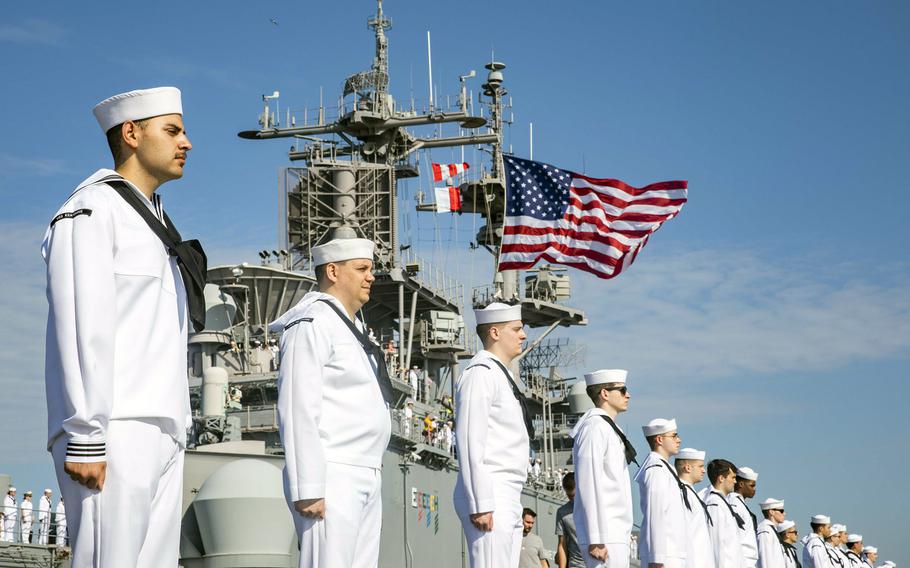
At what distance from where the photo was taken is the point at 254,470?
16891mm

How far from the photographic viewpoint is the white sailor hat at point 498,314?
7.80m

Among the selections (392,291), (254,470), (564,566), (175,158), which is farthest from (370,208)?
(175,158)

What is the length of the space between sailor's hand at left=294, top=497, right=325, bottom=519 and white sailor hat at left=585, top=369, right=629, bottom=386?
393 cm

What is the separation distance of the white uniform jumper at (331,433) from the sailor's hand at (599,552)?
2674mm

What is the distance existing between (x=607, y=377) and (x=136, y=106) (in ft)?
17.9

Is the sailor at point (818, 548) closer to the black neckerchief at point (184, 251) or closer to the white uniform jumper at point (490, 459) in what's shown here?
the white uniform jumper at point (490, 459)

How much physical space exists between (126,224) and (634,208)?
1120 centimetres

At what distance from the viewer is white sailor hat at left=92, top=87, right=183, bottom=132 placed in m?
4.13

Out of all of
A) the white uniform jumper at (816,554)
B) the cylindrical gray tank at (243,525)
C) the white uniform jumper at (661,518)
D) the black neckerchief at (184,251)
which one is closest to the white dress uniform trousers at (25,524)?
the cylindrical gray tank at (243,525)

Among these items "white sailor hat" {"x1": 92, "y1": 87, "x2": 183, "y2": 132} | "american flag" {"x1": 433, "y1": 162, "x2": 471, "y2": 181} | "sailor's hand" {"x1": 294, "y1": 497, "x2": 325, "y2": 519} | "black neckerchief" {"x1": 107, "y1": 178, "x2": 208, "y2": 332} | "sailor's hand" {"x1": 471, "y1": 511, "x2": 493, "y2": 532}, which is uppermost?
"american flag" {"x1": 433, "y1": 162, "x2": 471, "y2": 181}

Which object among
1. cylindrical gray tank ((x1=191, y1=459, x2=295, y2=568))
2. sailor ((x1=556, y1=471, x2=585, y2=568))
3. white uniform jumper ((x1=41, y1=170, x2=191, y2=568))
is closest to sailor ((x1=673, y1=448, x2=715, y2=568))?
sailor ((x1=556, y1=471, x2=585, y2=568))

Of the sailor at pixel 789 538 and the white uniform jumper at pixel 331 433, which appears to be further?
the sailor at pixel 789 538

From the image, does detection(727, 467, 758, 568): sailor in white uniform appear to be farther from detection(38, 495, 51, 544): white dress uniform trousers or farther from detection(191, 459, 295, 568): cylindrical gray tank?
detection(38, 495, 51, 544): white dress uniform trousers

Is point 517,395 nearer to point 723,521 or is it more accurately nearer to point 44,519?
point 723,521
